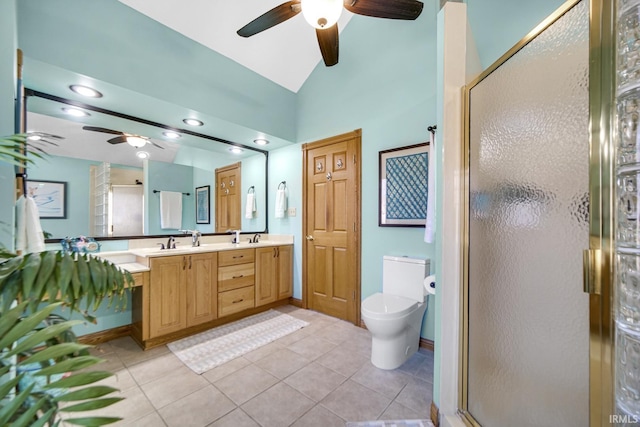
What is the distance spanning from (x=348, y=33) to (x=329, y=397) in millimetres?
3260

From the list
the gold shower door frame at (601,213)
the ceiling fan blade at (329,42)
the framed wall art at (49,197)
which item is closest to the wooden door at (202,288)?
the framed wall art at (49,197)

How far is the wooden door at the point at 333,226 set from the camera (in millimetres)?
2617

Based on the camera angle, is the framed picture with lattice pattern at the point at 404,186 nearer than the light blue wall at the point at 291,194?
Yes

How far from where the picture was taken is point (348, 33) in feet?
8.71

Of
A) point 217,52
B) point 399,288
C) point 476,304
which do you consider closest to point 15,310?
point 476,304

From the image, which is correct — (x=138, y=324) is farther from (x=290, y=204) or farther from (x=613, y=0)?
Answer: (x=613, y=0)

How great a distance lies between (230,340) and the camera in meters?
2.24

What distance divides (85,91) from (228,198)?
1563mm

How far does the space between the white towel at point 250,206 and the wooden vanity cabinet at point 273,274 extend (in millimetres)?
603

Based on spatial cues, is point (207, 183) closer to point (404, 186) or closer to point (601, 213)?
point (404, 186)

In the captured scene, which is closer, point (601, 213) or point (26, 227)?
point (601, 213)

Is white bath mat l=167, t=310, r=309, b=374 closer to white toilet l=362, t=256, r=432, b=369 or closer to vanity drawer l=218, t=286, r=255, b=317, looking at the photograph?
vanity drawer l=218, t=286, r=255, b=317

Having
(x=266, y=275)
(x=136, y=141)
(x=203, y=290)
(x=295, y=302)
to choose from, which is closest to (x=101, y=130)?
(x=136, y=141)

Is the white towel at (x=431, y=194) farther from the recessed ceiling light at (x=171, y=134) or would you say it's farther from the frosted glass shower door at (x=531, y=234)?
the recessed ceiling light at (x=171, y=134)
